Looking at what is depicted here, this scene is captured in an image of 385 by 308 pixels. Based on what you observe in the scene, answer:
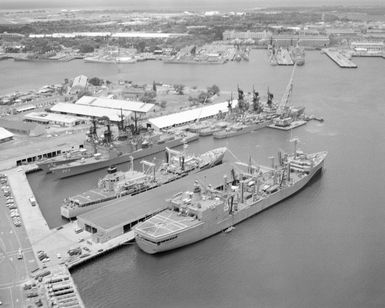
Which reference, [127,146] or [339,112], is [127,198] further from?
[339,112]

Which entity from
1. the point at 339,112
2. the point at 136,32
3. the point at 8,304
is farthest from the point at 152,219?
the point at 136,32

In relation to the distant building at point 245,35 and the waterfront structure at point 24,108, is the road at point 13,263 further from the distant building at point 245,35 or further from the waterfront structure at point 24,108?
the distant building at point 245,35

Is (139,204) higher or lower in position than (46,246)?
higher

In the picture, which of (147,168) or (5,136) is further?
(5,136)

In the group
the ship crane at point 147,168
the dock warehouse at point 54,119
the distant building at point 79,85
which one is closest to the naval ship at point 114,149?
the ship crane at point 147,168

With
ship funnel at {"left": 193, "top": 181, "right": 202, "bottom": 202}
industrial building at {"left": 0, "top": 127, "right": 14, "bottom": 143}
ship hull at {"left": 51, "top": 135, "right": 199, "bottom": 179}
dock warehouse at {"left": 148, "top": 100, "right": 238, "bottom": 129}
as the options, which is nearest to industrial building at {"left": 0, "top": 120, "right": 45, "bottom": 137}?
industrial building at {"left": 0, "top": 127, "right": 14, "bottom": 143}

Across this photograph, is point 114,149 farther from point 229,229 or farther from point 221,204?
point 229,229

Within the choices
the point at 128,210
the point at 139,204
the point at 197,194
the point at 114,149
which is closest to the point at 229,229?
the point at 197,194
